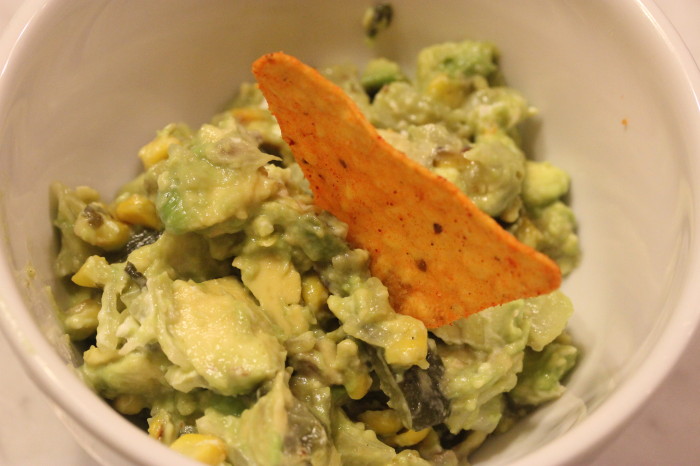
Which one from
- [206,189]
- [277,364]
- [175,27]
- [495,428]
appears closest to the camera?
[277,364]

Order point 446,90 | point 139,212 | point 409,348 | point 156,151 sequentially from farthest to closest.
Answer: point 446,90 → point 156,151 → point 139,212 → point 409,348

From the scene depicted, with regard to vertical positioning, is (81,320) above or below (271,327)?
below

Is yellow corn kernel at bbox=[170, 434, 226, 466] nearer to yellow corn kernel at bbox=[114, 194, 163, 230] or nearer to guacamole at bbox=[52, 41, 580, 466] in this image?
guacamole at bbox=[52, 41, 580, 466]

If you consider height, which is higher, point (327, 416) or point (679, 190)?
point (679, 190)

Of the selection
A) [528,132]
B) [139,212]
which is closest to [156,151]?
[139,212]

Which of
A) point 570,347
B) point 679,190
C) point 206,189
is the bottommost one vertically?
point 570,347

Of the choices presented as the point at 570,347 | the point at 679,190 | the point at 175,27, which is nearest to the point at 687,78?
the point at 679,190

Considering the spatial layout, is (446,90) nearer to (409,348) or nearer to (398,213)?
(398,213)

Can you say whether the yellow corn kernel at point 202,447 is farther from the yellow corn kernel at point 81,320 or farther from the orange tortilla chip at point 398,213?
the orange tortilla chip at point 398,213

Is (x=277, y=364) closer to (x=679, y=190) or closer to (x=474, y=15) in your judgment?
(x=679, y=190)
